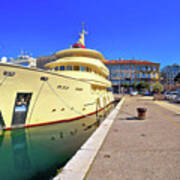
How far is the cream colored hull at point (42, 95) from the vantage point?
705 cm

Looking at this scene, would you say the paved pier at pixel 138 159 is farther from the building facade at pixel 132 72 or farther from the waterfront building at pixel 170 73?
the waterfront building at pixel 170 73

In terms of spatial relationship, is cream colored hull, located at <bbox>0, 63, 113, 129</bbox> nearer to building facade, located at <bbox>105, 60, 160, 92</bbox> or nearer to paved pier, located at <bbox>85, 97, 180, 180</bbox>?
paved pier, located at <bbox>85, 97, 180, 180</bbox>

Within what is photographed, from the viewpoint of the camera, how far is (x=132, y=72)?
205 ft

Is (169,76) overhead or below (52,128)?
overhead

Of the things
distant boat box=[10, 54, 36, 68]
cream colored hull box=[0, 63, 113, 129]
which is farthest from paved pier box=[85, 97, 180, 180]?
distant boat box=[10, 54, 36, 68]

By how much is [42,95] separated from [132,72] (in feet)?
195

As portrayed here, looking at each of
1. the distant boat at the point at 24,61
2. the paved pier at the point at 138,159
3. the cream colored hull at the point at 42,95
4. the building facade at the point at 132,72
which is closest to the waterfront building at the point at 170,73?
the building facade at the point at 132,72

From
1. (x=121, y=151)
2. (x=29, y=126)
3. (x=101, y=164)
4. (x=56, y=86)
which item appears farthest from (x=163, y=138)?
(x=29, y=126)

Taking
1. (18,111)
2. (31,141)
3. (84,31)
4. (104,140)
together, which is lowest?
(31,141)

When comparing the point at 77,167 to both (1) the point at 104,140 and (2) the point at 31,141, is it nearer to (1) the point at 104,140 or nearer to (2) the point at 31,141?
(1) the point at 104,140

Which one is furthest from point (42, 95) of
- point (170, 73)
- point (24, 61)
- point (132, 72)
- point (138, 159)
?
point (170, 73)

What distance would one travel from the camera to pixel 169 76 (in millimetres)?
118000

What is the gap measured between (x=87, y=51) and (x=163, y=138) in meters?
12.6

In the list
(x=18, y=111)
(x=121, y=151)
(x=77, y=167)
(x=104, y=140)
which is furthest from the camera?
(x=18, y=111)
